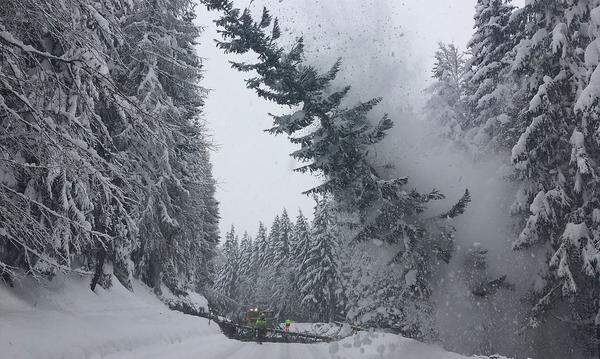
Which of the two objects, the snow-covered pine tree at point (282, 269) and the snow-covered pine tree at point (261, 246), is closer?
the snow-covered pine tree at point (282, 269)

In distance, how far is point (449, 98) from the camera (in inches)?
1042

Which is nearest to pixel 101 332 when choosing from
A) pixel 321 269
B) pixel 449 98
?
pixel 449 98

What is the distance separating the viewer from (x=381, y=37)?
18516 millimetres

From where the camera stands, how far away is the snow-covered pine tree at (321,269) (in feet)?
Result: 155

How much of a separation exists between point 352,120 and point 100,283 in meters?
10.4

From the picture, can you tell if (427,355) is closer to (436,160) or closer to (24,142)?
(436,160)

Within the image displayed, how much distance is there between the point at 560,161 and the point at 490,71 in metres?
5.53

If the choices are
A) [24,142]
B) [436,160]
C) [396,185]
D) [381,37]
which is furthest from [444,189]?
[24,142]

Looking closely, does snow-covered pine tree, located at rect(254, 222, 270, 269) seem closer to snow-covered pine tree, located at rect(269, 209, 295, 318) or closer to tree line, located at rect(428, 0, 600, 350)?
snow-covered pine tree, located at rect(269, 209, 295, 318)

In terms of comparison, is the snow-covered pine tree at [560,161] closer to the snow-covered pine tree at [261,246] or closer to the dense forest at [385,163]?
the dense forest at [385,163]

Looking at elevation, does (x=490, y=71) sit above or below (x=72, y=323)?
above

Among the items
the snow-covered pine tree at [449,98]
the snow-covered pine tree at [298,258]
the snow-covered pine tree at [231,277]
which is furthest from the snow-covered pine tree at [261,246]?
the snow-covered pine tree at [449,98]

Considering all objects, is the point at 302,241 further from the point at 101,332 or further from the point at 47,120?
the point at 47,120

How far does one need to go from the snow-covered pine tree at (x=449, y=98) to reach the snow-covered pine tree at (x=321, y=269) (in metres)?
21.5
